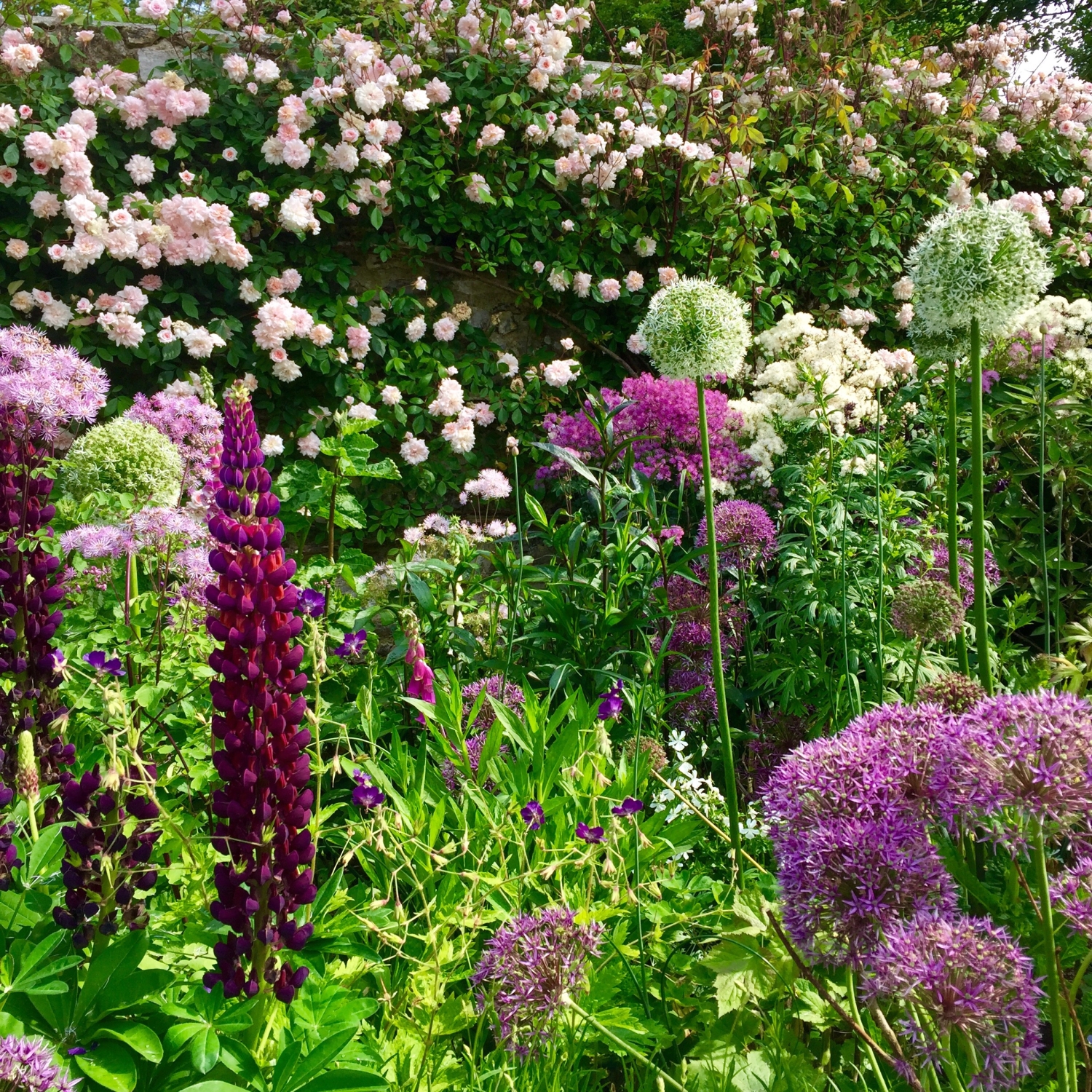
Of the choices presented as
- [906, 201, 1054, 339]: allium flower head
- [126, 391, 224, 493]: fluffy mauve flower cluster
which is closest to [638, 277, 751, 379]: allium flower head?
[906, 201, 1054, 339]: allium flower head

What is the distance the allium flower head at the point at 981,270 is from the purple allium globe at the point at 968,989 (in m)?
1.28

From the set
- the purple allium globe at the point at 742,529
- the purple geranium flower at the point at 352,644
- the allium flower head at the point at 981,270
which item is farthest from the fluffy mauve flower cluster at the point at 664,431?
the allium flower head at the point at 981,270

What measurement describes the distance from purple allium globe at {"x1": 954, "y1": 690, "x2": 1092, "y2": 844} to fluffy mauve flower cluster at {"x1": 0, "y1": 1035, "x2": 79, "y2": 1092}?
39.9 inches

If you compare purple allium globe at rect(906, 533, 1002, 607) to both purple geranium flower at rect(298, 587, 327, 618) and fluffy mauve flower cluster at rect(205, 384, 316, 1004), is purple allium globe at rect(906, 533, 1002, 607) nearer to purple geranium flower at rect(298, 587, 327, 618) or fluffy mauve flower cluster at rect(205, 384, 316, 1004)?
purple geranium flower at rect(298, 587, 327, 618)

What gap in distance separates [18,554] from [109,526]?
2.33 ft

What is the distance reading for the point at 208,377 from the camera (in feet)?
9.85

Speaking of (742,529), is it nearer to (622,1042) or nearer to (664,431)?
(664,431)

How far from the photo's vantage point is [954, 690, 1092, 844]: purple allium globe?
3.09 ft

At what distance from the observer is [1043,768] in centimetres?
95

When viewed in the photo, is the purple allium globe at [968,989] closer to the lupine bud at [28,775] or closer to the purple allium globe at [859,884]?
the purple allium globe at [859,884]

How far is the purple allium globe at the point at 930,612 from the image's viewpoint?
1.86 meters

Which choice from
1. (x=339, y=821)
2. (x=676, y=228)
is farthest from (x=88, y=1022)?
(x=676, y=228)

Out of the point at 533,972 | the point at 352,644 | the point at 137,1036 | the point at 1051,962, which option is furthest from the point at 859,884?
the point at 352,644

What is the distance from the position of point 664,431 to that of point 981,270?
2.13m
